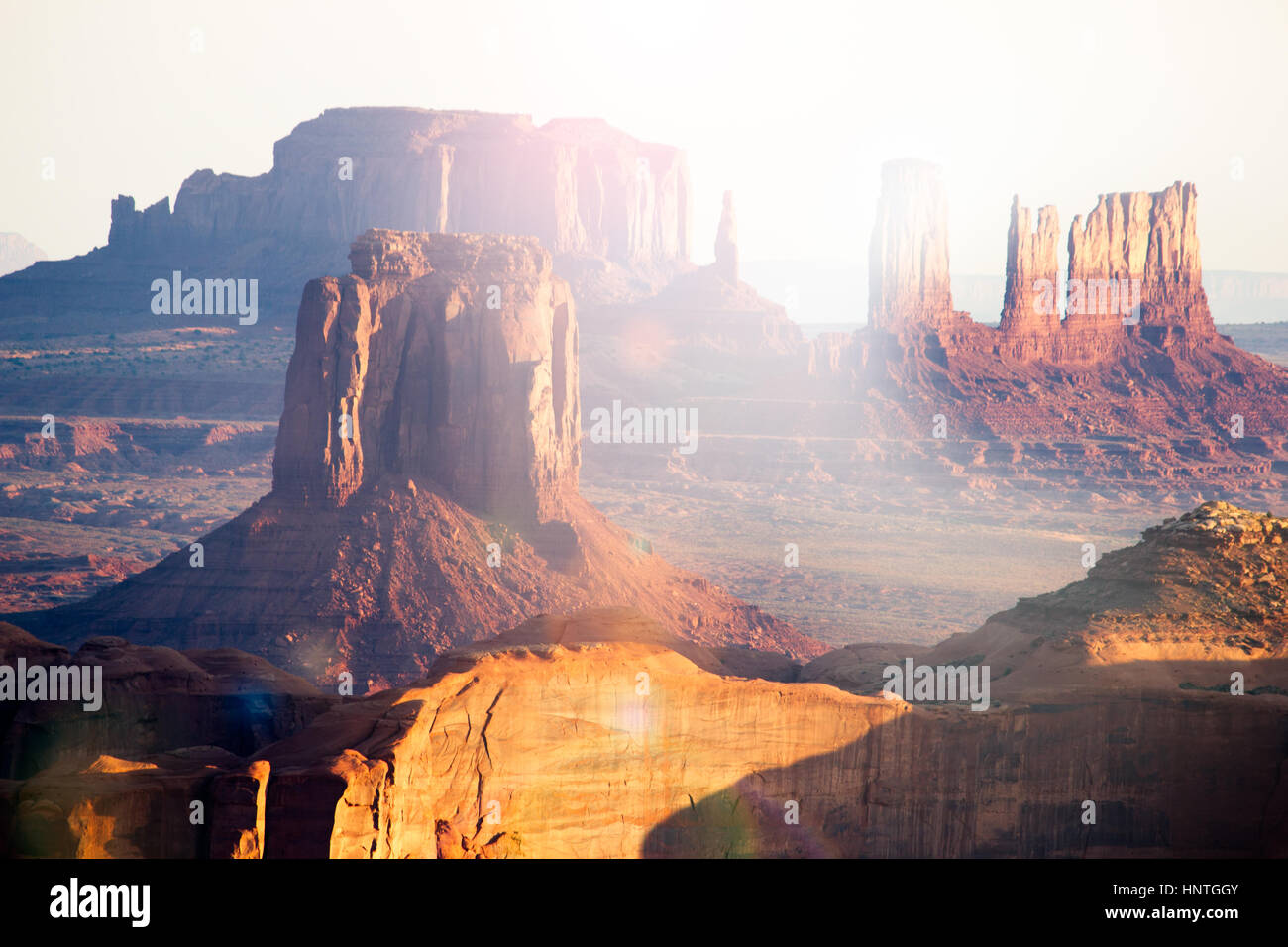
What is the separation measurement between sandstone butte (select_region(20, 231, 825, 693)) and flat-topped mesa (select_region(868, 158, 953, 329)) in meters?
81.3

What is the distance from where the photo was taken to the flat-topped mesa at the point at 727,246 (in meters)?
174

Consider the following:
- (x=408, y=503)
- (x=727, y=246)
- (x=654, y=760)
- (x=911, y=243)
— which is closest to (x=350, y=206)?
(x=727, y=246)

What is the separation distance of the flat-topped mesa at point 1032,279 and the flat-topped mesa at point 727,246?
152ft

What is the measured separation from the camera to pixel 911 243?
135 m

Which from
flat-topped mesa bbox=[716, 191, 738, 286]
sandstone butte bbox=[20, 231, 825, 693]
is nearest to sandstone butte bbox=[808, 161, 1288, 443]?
flat-topped mesa bbox=[716, 191, 738, 286]

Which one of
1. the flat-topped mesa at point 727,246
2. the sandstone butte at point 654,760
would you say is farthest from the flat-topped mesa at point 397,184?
the sandstone butte at point 654,760

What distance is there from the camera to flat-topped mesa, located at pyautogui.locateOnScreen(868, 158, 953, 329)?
442 ft

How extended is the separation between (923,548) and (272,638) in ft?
186

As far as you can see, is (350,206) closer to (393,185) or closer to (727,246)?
(393,185)

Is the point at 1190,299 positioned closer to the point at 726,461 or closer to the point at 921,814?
the point at 726,461

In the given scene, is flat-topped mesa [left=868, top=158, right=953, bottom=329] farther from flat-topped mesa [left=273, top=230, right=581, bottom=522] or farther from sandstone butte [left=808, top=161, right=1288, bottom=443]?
flat-topped mesa [left=273, top=230, right=581, bottom=522]

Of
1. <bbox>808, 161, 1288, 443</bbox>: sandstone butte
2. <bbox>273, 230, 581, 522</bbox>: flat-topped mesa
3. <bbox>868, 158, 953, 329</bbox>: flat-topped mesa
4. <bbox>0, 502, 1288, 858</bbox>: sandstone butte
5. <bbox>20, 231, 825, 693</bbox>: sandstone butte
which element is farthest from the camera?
<bbox>868, 158, 953, 329</bbox>: flat-topped mesa

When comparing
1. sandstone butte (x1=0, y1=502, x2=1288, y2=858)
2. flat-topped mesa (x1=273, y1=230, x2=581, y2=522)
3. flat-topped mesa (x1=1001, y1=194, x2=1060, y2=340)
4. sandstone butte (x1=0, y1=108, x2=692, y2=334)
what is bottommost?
sandstone butte (x1=0, y1=502, x2=1288, y2=858)

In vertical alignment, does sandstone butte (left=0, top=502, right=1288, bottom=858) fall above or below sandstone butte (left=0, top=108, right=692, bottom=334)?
below
